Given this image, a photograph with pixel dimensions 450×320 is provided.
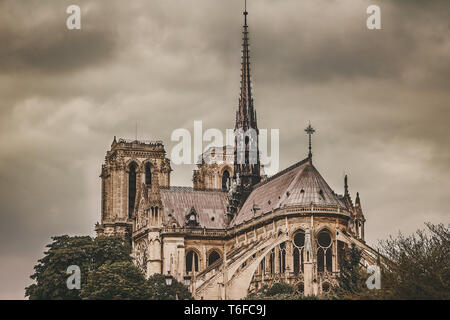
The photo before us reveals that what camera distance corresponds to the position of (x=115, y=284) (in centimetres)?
8100

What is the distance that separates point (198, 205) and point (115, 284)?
40651mm

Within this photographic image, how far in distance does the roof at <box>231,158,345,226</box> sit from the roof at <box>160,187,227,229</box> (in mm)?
3476

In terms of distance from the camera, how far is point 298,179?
103938 millimetres

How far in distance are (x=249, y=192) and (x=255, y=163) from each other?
13.8 ft

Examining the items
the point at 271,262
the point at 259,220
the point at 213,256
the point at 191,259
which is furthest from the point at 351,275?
the point at 191,259

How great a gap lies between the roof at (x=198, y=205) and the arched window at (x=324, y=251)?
20884 millimetres

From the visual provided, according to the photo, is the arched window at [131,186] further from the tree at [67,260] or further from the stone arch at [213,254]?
the tree at [67,260]

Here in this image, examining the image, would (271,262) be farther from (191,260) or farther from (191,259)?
(191,259)

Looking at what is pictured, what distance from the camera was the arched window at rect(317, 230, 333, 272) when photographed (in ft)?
324

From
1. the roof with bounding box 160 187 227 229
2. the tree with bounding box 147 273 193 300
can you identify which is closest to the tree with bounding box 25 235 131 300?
the tree with bounding box 147 273 193 300

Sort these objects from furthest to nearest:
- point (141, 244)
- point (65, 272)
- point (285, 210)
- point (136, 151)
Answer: point (136, 151) → point (141, 244) → point (285, 210) → point (65, 272)

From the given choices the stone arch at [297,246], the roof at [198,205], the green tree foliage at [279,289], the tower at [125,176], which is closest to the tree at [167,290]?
the green tree foliage at [279,289]
